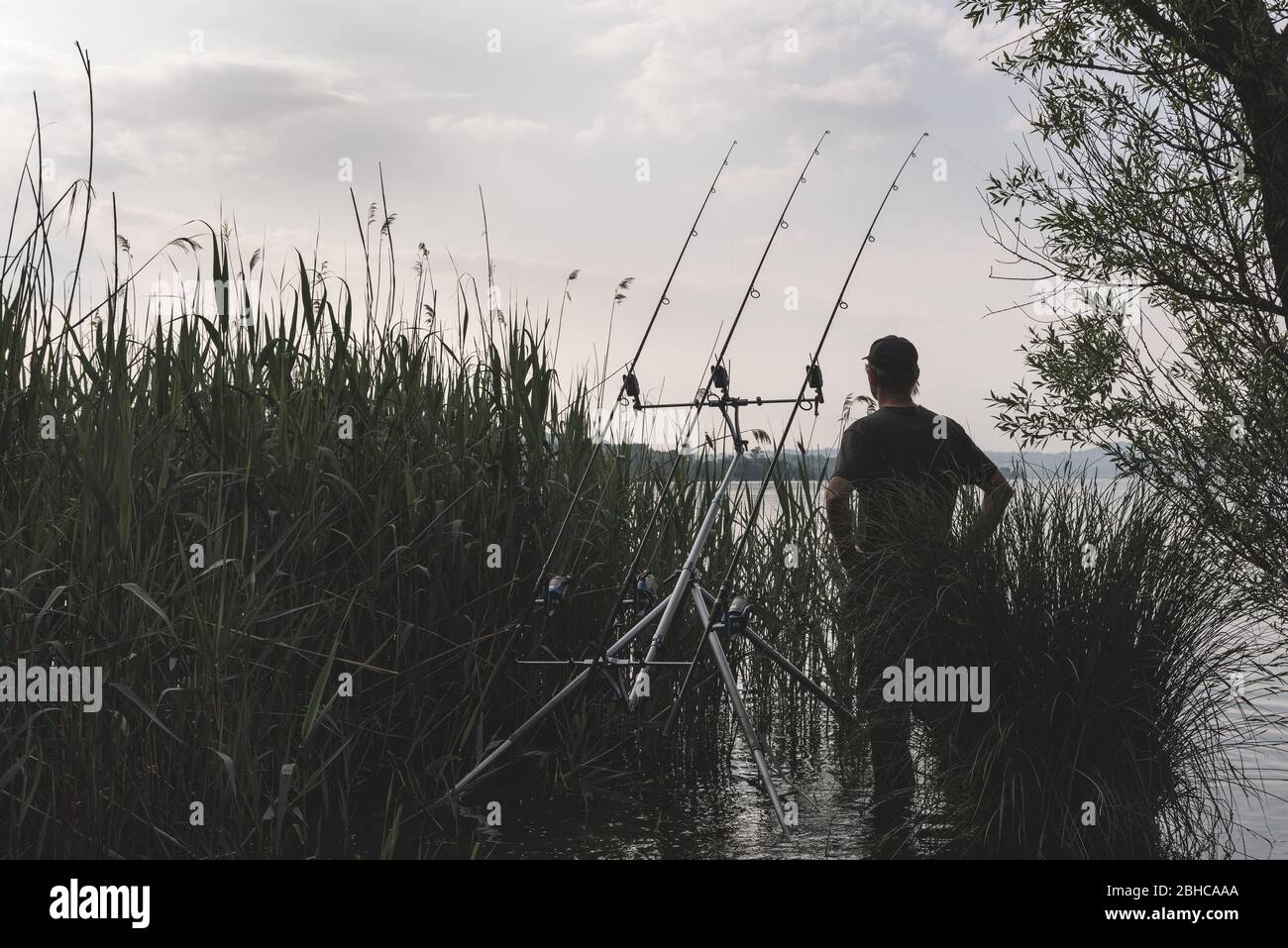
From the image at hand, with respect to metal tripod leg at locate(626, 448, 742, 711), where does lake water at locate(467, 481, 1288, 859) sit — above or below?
below

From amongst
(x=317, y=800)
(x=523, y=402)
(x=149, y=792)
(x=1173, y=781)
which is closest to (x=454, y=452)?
(x=523, y=402)

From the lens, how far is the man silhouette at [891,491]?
5.00 m

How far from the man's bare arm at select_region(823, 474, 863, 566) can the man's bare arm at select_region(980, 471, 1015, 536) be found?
597 mm

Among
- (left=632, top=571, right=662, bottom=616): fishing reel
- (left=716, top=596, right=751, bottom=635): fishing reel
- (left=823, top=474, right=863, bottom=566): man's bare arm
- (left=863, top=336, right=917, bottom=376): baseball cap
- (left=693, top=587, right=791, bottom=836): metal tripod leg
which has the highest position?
(left=863, top=336, right=917, bottom=376): baseball cap

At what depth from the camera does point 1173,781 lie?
15.6 ft

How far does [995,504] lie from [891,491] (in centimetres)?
53

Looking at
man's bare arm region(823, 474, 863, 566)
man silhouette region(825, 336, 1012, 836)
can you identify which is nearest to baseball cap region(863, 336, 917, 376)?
man silhouette region(825, 336, 1012, 836)

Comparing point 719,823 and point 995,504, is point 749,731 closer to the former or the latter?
point 719,823

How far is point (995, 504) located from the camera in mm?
5047

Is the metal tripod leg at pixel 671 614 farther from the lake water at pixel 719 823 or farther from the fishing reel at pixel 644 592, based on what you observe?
the lake water at pixel 719 823

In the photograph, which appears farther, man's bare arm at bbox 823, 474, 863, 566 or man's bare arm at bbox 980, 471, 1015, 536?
man's bare arm at bbox 823, 474, 863, 566

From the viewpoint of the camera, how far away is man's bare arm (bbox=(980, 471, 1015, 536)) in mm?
4879

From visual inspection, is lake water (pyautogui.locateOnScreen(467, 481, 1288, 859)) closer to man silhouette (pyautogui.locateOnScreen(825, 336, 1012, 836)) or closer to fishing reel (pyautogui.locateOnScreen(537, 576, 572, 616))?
man silhouette (pyautogui.locateOnScreen(825, 336, 1012, 836))

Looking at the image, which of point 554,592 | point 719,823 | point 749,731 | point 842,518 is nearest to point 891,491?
point 842,518
